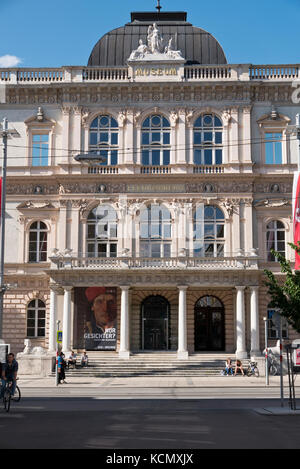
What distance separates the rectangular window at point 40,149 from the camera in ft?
147

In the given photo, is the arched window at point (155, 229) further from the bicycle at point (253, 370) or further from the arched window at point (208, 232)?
the bicycle at point (253, 370)

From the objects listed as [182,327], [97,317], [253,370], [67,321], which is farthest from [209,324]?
[67,321]

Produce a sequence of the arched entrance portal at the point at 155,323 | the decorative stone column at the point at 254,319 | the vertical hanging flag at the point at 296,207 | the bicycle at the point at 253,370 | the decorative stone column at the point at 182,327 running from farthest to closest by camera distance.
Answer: the arched entrance portal at the point at 155,323 < the decorative stone column at the point at 254,319 < the decorative stone column at the point at 182,327 < the bicycle at the point at 253,370 < the vertical hanging flag at the point at 296,207

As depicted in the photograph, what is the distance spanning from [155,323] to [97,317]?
4310 mm

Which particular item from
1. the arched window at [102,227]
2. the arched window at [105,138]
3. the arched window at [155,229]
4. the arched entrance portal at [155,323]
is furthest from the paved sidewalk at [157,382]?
the arched window at [105,138]

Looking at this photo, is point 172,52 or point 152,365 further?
point 172,52

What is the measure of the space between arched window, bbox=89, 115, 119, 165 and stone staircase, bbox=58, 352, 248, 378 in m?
14.1

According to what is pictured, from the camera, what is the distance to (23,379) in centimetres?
3409

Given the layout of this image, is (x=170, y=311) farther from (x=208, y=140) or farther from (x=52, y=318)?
(x=208, y=140)

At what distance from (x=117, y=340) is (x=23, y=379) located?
8.94 meters

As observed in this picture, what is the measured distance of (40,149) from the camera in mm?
45188

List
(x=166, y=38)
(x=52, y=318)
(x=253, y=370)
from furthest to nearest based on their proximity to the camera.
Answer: (x=166, y=38)
(x=52, y=318)
(x=253, y=370)

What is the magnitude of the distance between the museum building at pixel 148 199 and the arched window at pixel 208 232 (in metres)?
0.07
